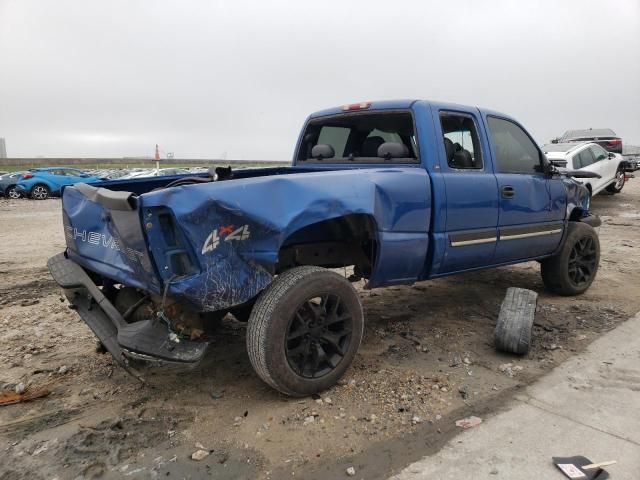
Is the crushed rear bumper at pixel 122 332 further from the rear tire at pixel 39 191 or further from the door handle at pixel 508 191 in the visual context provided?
the rear tire at pixel 39 191

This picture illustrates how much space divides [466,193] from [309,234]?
136cm

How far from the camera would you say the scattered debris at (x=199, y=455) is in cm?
253

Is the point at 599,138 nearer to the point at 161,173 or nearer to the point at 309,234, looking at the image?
the point at 161,173

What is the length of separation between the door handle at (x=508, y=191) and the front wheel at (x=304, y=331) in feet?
6.14

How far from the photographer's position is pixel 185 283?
2619 mm

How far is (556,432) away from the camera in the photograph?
9.03ft

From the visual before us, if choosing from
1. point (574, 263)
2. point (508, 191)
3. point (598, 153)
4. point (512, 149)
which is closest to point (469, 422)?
point (508, 191)

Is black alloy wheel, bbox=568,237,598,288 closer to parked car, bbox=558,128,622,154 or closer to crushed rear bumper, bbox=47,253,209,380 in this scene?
crushed rear bumper, bbox=47,253,209,380

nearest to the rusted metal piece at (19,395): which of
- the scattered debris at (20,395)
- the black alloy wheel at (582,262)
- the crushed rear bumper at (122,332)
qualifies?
the scattered debris at (20,395)

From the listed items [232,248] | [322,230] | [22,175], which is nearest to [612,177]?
[322,230]

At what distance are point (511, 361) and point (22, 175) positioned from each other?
21.1 metres

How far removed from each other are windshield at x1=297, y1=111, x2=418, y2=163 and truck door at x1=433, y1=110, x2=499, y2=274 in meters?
0.30

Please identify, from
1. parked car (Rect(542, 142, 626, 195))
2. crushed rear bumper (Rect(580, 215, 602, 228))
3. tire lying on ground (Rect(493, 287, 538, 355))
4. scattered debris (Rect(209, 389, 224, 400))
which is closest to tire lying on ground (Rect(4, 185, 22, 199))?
parked car (Rect(542, 142, 626, 195))

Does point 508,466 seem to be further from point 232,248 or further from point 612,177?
point 612,177
